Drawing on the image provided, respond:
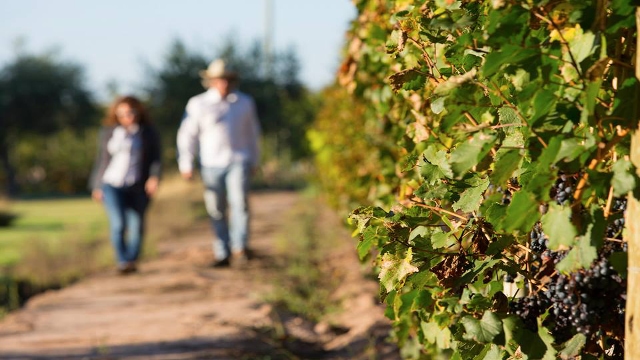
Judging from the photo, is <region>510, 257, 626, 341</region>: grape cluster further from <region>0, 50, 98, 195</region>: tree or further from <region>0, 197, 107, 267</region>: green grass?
<region>0, 50, 98, 195</region>: tree

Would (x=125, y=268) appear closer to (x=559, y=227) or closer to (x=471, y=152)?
(x=471, y=152)

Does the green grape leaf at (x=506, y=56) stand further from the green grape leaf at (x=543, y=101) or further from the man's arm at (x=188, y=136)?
the man's arm at (x=188, y=136)

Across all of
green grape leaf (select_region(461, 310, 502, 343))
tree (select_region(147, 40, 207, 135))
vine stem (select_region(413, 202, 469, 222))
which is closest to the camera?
green grape leaf (select_region(461, 310, 502, 343))

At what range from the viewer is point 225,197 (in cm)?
812

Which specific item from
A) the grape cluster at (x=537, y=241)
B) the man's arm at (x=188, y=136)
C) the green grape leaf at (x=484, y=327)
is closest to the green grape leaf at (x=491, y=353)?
the green grape leaf at (x=484, y=327)

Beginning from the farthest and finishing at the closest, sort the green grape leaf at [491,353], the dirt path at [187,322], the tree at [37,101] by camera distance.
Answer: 1. the tree at [37,101]
2. the dirt path at [187,322]
3. the green grape leaf at [491,353]

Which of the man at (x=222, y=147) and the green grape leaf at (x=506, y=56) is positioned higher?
the green grape leaf at (x=506, y=56)

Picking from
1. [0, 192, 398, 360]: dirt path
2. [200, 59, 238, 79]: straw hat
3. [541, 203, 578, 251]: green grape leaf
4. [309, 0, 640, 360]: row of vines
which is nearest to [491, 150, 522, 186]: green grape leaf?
[309, 0, 640, 360]: row of vines

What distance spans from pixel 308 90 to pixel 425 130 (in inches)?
1592

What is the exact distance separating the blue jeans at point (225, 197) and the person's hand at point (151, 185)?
460mm

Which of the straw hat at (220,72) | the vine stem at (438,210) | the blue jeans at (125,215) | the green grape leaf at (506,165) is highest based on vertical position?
the green grape leaf at (506,165)

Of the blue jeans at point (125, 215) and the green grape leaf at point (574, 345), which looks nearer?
the green grape leaf at point (574, 345)

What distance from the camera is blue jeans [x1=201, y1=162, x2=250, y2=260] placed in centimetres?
797

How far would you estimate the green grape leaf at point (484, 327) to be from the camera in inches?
71.9
